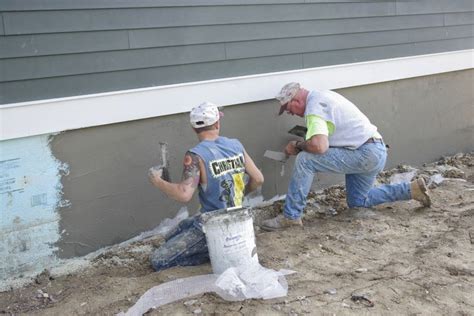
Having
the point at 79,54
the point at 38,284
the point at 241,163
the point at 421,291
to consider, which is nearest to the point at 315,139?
the point at 241,163

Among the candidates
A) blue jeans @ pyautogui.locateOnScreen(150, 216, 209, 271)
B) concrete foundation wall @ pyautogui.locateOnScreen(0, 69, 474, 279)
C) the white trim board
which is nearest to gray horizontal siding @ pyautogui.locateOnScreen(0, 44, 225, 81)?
the white trim board

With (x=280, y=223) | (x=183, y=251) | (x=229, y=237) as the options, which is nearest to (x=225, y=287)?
(x=229, y=237)

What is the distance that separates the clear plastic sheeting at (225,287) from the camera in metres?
3.52

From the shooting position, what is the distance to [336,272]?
13.1 feet

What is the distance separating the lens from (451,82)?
7.29 metres

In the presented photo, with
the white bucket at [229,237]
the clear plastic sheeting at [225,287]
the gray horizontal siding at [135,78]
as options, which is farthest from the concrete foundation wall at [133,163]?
the white bucket at [229,237]

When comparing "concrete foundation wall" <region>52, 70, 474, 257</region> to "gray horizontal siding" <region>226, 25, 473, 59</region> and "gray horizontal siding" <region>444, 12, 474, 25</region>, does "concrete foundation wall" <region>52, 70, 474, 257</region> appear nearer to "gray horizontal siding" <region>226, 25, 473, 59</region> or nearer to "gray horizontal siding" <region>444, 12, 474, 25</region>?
"gray horizontal siding" <region>226, 25, 473, 59</region>

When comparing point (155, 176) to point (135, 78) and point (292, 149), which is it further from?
point (292, 149)

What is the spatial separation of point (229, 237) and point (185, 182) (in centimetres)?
48

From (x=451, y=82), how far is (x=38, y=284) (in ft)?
18.3

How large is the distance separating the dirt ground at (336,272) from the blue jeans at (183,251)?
0.23ft

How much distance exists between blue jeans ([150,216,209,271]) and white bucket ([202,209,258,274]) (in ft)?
1.08

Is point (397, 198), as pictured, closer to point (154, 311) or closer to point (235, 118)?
point (235, 118)

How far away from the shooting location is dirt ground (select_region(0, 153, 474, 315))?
3.48 metres
